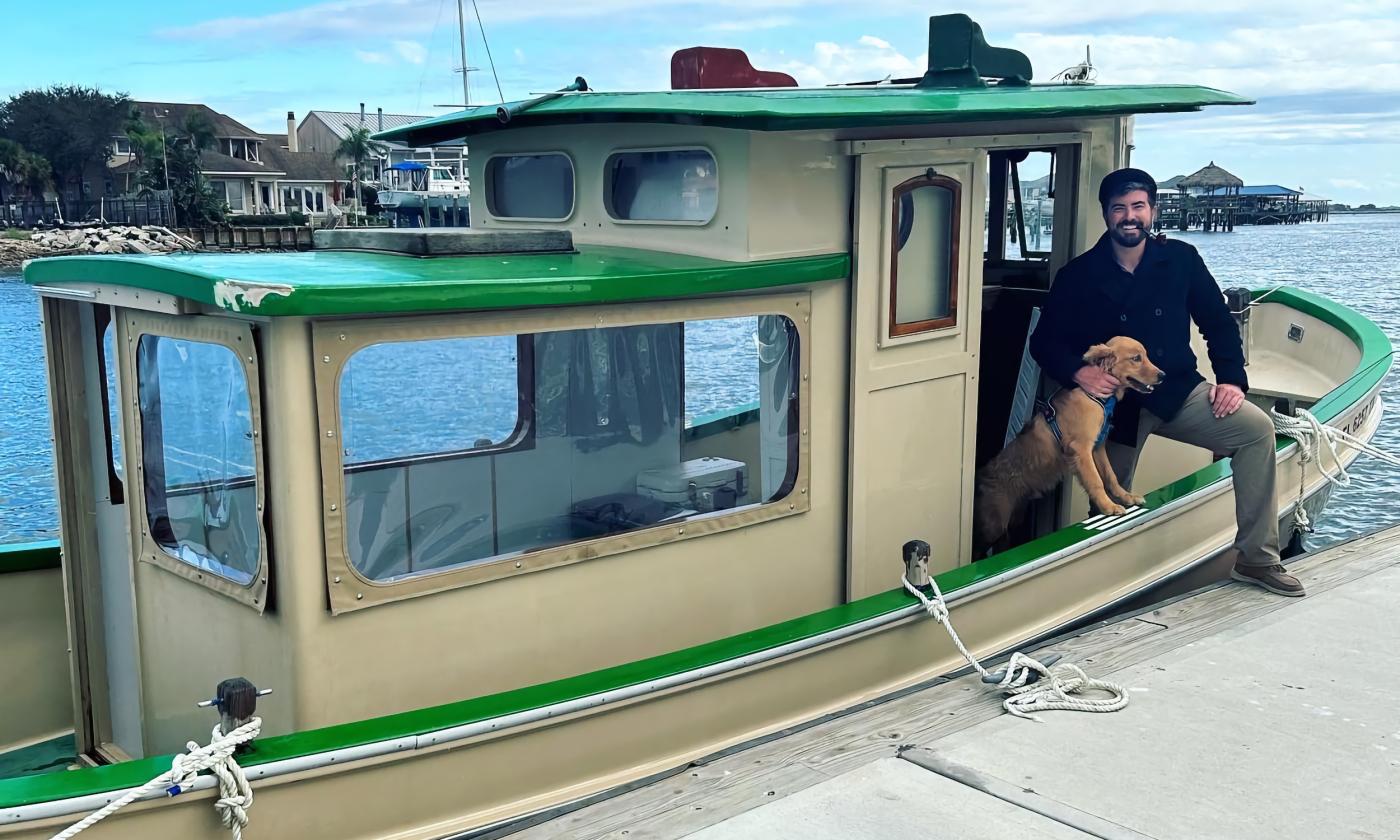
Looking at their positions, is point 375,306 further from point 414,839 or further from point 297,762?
point 414,839

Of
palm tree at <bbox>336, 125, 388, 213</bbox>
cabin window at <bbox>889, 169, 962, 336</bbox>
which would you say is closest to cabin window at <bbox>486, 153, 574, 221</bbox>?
cabin window at <bbox>889, 169, 962, 336</bbox>

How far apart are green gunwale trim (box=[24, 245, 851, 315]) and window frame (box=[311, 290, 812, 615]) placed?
0.07m

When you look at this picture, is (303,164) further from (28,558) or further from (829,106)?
(829,106)

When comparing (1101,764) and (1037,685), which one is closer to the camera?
(1101,764)

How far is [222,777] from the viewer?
3.12 meters

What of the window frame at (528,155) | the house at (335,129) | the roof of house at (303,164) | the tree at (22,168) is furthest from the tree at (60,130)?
the window frame at (528,155)

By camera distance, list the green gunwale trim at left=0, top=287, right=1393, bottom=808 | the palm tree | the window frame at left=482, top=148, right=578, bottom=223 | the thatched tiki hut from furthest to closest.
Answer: the thatched tiki hut < the palm tree < the window frame at left=482, top=148, right=578, bottom=223 < the green gunwale trim at left=0, top=287, right=1393, bottom=808

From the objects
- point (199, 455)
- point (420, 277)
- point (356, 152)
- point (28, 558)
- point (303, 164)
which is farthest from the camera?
point (356, 152)

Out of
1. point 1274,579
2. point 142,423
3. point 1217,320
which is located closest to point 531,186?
point 142,423

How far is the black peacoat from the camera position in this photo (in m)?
5.36

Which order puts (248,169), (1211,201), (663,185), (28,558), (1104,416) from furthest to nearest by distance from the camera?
(1211,201) → (248,169) → (1104,416) → (28,558) → (663,185)

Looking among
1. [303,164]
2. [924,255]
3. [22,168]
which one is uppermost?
[303,164]

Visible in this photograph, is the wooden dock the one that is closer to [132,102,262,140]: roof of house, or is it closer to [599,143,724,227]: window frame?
[599,143,724,227]: window frame

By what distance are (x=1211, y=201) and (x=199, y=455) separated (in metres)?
123
